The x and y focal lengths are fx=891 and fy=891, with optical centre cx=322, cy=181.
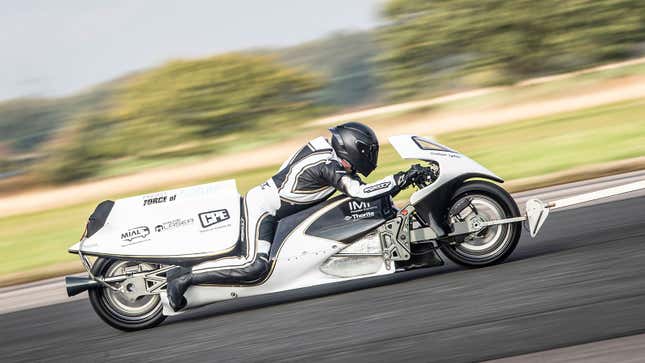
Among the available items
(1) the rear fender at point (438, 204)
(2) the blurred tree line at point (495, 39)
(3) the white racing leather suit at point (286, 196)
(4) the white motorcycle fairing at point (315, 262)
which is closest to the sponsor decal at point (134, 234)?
(3) the white racing leather suit at point (286, 196)

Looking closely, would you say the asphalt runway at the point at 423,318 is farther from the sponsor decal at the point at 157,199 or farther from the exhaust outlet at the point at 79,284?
the sponsor decal at the point at 157,199

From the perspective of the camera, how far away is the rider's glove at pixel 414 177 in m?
7.07

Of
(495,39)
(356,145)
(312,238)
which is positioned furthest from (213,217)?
(495,39)

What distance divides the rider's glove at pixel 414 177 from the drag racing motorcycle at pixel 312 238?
18 mm

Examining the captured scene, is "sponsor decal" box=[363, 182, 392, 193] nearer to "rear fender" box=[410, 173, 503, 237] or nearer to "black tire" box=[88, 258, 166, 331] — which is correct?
"rear fender" box=[410, 173, 503, 237]

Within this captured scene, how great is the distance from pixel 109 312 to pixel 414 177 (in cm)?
274

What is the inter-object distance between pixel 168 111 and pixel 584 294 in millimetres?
25335

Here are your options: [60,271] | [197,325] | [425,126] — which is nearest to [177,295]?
[197,325]

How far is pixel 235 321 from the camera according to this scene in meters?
7.06

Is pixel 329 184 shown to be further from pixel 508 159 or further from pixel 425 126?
pixel 425 126

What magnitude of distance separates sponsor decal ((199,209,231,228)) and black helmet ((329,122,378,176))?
106 centimetres

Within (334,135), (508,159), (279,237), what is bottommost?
(508,159)

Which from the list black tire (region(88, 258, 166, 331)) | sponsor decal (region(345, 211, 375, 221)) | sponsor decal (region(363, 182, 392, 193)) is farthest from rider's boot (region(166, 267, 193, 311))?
Answer: sponsor decal (region(363, 182, 392, 193))

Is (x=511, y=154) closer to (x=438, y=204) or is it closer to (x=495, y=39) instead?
(x=438, y=204)
